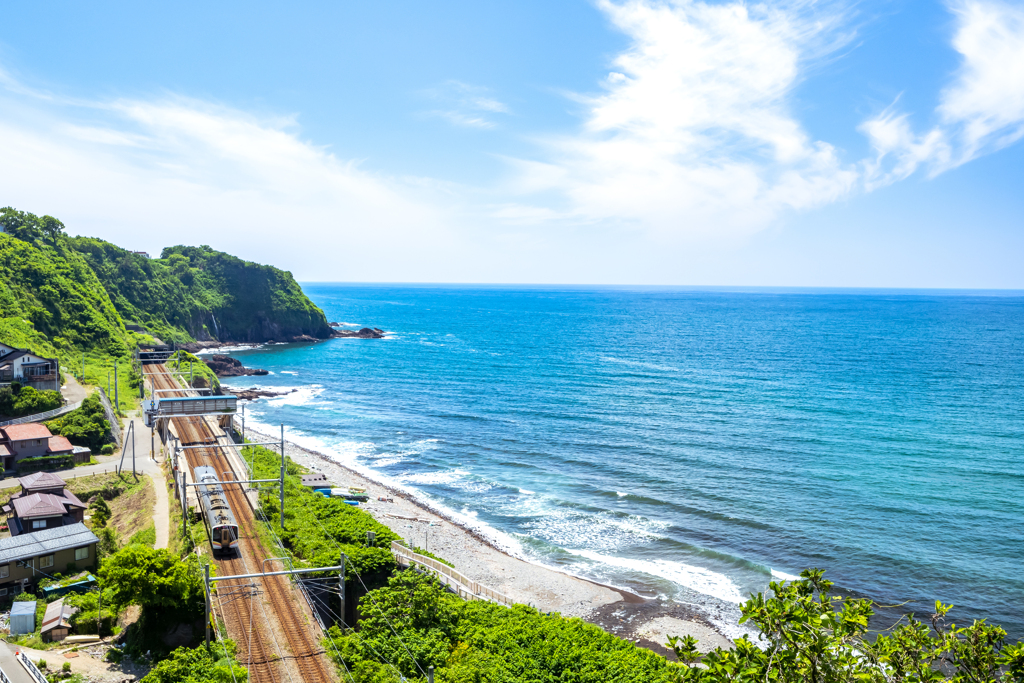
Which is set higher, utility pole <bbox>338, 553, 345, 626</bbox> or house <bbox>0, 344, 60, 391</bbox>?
house <bbox>0, 344, 60, 391</bbox>

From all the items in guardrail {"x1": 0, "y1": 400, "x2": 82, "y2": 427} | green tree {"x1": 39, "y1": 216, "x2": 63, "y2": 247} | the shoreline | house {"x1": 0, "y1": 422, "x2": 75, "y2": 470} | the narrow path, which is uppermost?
green tree {"x1": 39, "y1": 216, "x2": 63, "y2": 247}

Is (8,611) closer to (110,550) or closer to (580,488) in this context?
(110,550)

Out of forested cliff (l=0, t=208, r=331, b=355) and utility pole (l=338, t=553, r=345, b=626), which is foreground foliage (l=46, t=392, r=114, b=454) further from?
utility pole (l=338, t=553, r=345, b=626)

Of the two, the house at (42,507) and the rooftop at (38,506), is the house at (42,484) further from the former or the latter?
the rooftop at (38,506)

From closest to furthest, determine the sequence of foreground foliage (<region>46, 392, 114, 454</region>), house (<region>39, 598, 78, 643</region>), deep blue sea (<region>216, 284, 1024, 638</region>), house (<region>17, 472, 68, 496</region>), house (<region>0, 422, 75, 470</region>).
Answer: house (<region>39, 598, 78, 643</region>)
deep blue sea (<region>216, 284, 1024, 638</region>)
house (<region>17, 472, 68, 496</region>)
house (<region>0, 422, 75, 470</region>)
foreground foliage (<region>46, 392, 114, 454</region>)

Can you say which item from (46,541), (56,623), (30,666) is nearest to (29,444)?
(46,541)

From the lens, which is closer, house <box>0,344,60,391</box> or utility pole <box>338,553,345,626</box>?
utility pole <box>338,553,345,626</box>

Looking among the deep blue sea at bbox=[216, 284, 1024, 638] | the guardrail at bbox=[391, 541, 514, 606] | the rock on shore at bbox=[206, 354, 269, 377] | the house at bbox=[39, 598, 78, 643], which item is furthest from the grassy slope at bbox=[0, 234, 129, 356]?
the guardrail at bbox=[391, 541, 514, 606]

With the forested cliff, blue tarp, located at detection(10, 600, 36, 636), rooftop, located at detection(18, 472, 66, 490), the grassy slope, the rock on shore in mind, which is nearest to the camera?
blue tarp, located at detection(10, 600, 36, 636)
